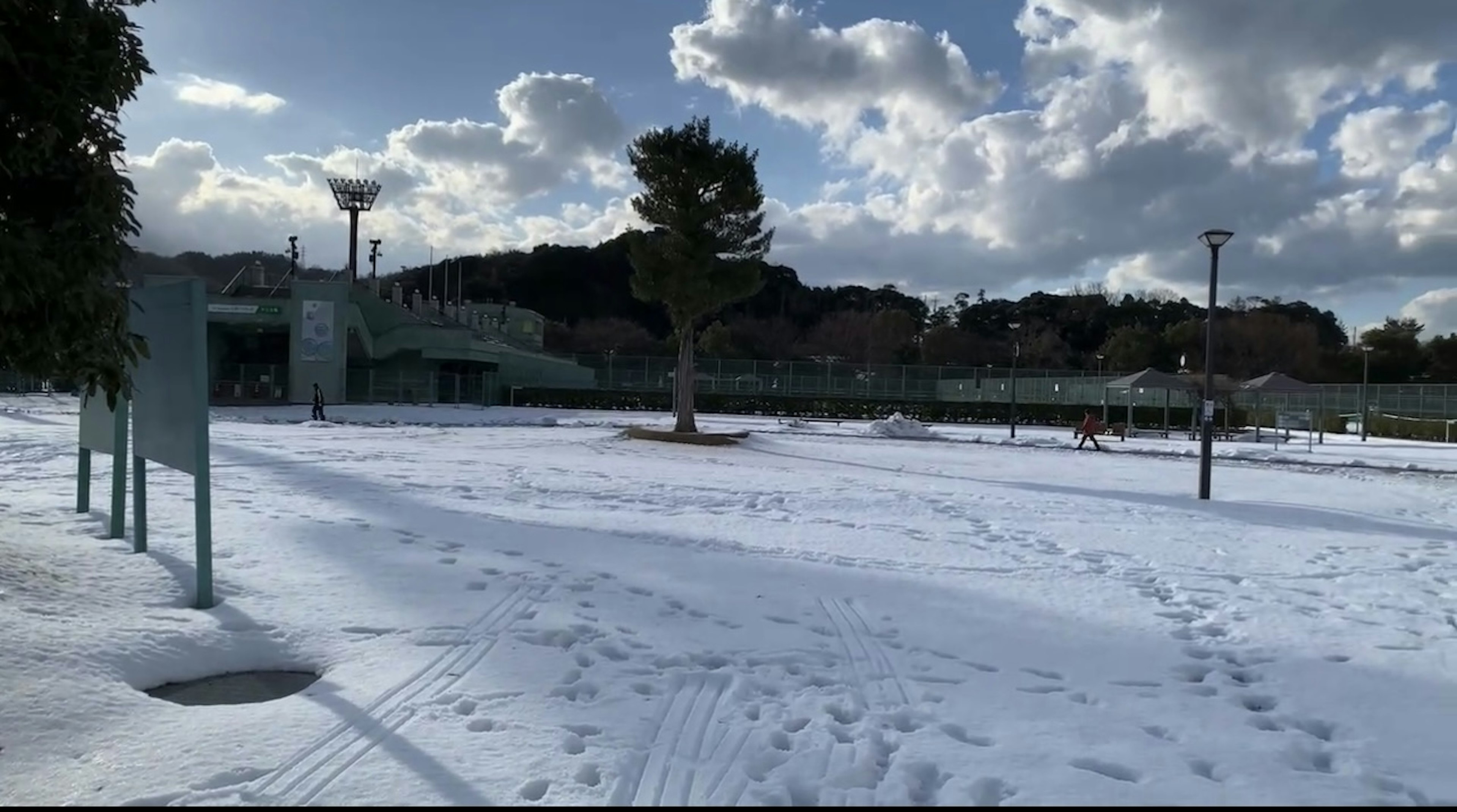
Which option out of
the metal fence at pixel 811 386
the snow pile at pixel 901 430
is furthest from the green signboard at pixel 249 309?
the snow pile at pixel 901 430

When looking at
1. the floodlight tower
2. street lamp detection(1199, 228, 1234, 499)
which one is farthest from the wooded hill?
street lamp detection(1199, 228, 1234, 499)

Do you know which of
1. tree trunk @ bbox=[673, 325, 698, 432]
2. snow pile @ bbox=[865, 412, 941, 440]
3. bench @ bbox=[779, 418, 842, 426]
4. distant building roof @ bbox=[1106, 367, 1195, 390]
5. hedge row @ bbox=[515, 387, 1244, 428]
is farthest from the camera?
hedge row @ bbox=[515, 387, 1244, 428]

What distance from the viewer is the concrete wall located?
4844cm

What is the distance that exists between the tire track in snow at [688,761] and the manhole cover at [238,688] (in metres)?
1.93

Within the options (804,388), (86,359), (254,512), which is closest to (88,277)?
(86,359)

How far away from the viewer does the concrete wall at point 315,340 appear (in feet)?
159

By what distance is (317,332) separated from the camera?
48.7 meters

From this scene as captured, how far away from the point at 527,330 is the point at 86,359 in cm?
8428

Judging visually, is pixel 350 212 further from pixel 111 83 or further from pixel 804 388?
pixel 111 83

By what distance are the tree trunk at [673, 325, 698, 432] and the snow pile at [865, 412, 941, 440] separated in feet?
26.8

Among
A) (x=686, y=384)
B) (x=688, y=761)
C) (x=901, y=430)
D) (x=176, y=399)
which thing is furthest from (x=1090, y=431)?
(x=688, y=761)

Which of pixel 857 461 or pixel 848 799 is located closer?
pixel 848 799

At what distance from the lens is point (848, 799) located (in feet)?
12.6

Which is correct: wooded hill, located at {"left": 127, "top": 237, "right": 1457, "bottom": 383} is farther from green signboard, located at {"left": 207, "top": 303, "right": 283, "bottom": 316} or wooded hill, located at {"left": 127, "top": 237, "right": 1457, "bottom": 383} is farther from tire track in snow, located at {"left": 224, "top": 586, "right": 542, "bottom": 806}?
tire track in snow, located at {"left": 224, "top": 586, "right": 542, "bottom": 806}
